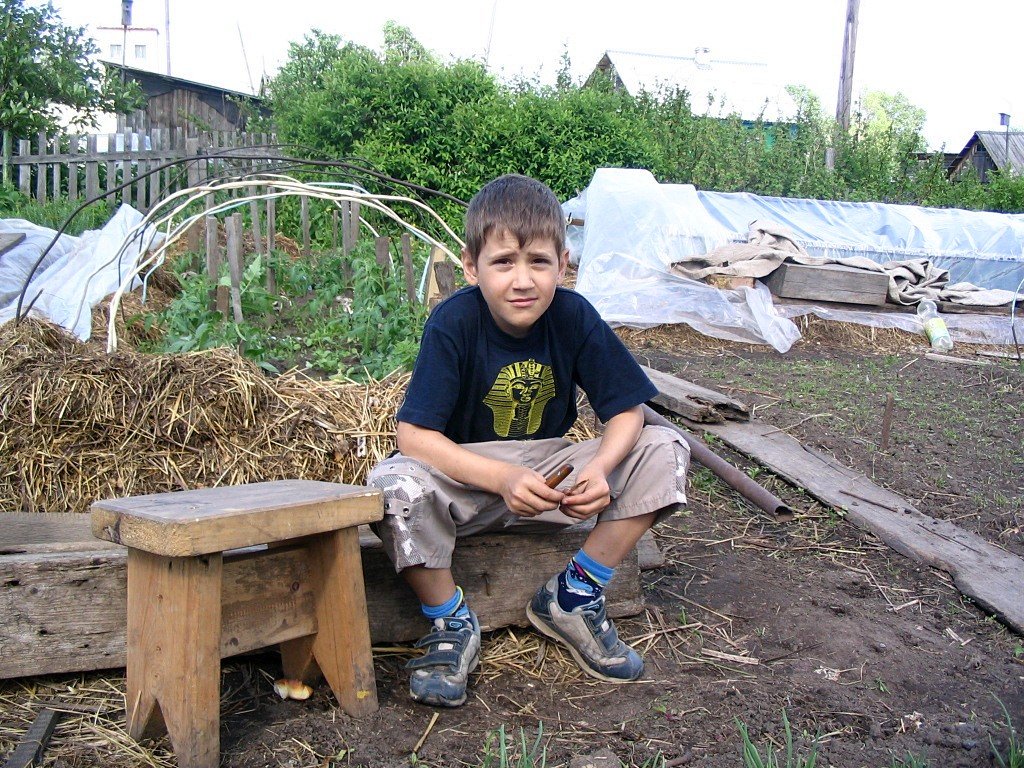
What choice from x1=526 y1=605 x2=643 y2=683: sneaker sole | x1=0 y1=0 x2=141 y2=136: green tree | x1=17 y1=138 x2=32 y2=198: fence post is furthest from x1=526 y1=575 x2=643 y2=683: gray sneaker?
x1=0 y1=0 x2=141 y2=136: green tree

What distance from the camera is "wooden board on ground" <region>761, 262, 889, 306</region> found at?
24.8 feet

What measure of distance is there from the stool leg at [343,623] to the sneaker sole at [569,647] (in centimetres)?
52

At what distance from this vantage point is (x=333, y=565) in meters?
1.92

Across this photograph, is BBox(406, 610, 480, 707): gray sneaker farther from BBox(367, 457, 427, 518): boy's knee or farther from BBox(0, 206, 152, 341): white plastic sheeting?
BBox(0, 206, 152, 341): white plastic sheeting

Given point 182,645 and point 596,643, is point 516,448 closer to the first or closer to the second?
point 596,643

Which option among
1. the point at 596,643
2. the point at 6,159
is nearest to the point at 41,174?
the point at 6,159

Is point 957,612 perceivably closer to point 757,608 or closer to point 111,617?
point 757,608

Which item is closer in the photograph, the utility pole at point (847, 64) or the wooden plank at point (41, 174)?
the wooden plank at point (41, 174)

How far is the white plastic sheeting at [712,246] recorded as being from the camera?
716cm

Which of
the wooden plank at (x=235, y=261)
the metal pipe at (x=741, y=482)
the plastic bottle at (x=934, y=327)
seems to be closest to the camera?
the metal pipe at (x=741, y=482)

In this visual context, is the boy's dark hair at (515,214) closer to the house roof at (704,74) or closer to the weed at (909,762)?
the weed at (909,762)

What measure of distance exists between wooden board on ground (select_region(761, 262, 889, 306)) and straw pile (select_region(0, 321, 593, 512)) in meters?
5.29

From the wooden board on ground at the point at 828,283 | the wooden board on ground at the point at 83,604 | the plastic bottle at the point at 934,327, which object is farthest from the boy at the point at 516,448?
the plastic bottle at the point at 934,327

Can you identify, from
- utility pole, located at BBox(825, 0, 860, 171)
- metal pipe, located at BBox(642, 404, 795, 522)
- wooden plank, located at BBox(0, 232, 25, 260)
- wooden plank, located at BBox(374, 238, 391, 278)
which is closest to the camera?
metal pipe, located at BBox(642, 404, 795, 522)
